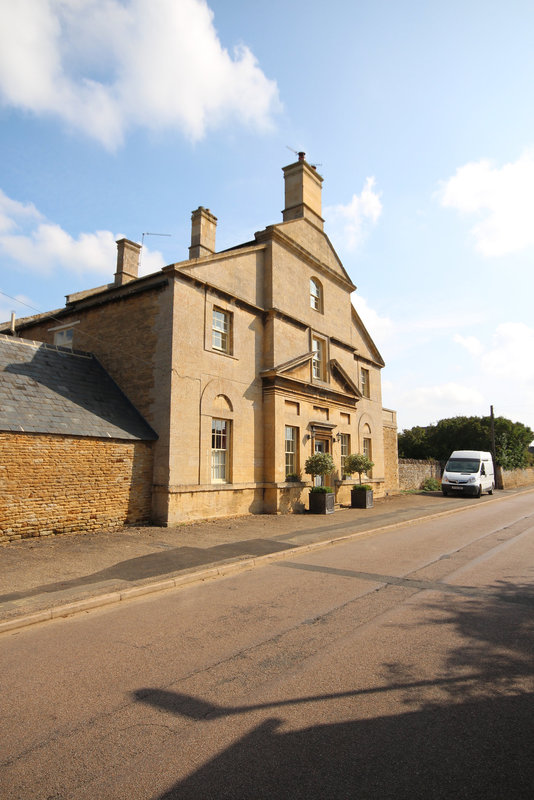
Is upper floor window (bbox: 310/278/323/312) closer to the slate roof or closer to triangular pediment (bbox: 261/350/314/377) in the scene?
triangular pediment (bbox: 261/350/314/377)

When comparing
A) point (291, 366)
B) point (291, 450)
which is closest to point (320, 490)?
point (291, 450)

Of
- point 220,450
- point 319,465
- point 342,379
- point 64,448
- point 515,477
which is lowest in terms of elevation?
point 515,477

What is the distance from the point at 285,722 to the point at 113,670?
1871 millimetres

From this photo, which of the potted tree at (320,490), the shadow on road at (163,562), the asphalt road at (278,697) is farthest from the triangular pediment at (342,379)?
the asphalt road at (278,697)

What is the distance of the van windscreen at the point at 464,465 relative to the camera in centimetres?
2770

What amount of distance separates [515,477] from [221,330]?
115 ft

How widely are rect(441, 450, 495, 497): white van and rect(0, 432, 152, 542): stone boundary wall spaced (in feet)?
61.5

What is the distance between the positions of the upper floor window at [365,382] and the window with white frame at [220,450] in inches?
456

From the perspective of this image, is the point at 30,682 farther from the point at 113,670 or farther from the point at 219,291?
the point at 219,291

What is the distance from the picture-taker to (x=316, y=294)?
22062 mm

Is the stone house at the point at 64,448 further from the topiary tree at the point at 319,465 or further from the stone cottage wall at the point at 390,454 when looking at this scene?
the stone cottage wall at the point at 390,454

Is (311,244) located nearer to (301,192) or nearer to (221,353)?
(301,192)

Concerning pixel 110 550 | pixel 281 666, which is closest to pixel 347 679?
pixel 281 666

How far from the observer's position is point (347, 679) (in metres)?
4.31
